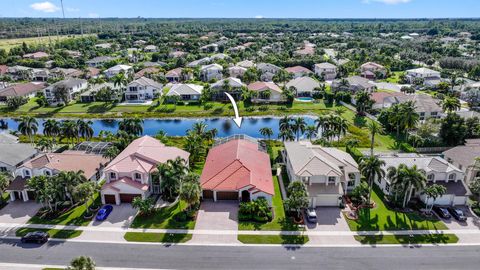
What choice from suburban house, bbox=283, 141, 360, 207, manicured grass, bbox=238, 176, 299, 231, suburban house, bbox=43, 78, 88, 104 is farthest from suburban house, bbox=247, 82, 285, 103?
manicured grass, bbox=238, 176, 299, 231

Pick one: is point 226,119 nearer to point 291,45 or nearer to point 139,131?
point 139,131

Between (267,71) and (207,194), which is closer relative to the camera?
(207,194)

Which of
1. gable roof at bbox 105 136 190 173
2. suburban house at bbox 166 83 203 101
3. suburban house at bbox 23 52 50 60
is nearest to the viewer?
gable roof at bbox 105 136 190 173

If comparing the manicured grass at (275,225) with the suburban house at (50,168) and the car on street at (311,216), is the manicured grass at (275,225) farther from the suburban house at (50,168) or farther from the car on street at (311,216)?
the suburban house at (50,168)

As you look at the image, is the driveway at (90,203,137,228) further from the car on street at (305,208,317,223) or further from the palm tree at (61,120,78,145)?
the palm tree at (61,120,78,145)

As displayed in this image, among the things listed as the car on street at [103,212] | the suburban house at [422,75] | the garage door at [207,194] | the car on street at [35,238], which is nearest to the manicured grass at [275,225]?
the garage door at [207,194]

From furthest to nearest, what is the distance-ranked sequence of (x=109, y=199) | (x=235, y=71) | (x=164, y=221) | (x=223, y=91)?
(x=235, y=71)
(x=223, y=91)
(x=109, y=199)
(x=164, y=221)

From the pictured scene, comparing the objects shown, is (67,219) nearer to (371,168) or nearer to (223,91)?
(371,168)

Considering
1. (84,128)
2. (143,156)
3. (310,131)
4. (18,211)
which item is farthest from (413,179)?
(84,128)

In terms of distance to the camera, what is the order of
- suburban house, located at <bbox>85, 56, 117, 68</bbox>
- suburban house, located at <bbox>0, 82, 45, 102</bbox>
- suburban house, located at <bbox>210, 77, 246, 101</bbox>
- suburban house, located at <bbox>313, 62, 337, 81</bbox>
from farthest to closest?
suburban house, located at <bbox>85, 56, 117, 68</bbox> → suburban house, located at <bbox>313, 62, 337, 81</bbox> → suburban house, located at <bbox>0, 82, 45, 102</bbox> → suburban house, located at <bbox>210, 77, 246, 101</bbox>
